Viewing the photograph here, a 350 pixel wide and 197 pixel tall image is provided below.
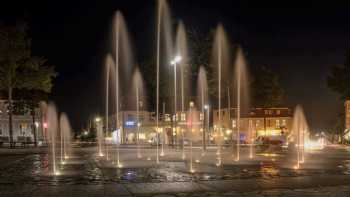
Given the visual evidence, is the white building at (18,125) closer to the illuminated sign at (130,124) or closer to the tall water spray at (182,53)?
the illuminated sign at (130,124)

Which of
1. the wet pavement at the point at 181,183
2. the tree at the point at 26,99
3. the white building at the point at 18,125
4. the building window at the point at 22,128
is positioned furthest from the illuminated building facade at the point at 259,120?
the wet pavement at the point at 181,183

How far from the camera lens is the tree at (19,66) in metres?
52.5

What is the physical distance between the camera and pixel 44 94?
5994 cm

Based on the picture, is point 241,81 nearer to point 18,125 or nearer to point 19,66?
point 19,66

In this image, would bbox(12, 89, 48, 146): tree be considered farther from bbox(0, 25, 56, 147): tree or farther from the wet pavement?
the wet pavement

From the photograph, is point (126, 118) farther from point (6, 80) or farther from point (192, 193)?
point (192, 193)

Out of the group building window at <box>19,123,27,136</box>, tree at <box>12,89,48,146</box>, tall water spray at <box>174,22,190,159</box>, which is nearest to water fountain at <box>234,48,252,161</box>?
tall water spray at <box>174,22,190,159</box>

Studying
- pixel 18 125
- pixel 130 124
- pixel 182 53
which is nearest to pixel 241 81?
pixel 182 53

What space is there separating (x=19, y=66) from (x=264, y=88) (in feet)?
158

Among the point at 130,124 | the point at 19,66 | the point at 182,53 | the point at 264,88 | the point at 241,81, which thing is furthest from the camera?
the point at 130,124

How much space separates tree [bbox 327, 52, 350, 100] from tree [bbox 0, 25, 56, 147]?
162ft

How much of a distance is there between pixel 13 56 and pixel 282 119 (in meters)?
67.3

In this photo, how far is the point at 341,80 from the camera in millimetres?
84125

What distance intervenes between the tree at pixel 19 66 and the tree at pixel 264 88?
4239 centimetres
